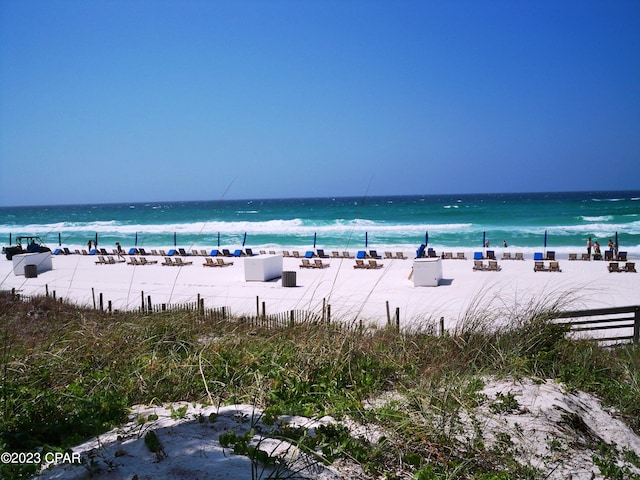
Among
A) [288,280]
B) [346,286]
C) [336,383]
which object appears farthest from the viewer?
[346,286]

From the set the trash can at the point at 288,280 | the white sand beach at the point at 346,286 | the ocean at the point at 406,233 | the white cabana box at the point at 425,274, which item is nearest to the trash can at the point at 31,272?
the white sand beach at the point at 346,286

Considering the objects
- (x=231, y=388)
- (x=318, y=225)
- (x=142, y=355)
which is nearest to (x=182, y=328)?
(x=142, y=355)

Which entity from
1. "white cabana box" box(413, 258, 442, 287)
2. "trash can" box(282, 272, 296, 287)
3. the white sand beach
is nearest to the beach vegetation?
the white sand beach

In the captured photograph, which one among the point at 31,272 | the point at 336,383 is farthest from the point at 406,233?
the point at 336,383

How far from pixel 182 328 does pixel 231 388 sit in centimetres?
149

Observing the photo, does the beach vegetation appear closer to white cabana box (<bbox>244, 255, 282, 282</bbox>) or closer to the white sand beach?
the white sand beach

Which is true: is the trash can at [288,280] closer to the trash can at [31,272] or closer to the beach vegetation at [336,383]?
the trash can at [31,272]

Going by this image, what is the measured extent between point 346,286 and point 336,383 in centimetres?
1486

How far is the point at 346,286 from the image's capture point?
61.2 feet

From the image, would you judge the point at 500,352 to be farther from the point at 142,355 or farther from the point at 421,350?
the point at 142,355

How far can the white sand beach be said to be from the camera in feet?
46.7

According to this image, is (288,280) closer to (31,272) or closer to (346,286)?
(346,286)

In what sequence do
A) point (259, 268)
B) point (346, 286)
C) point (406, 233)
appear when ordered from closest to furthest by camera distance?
1. point (346, 286)
2. point (259, 268)
3. point (406, 233)

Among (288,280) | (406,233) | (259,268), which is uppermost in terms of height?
(259,268)
